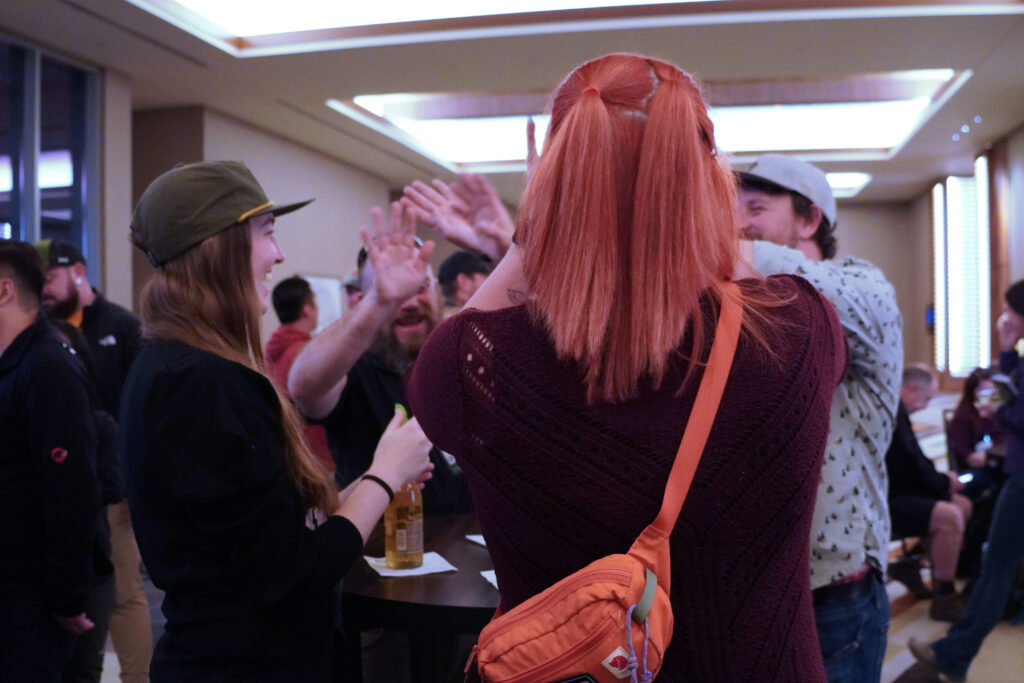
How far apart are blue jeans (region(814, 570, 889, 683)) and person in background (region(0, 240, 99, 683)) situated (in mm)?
1681

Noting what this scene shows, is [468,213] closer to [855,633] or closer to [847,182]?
[855,633]

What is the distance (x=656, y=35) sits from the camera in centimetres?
642

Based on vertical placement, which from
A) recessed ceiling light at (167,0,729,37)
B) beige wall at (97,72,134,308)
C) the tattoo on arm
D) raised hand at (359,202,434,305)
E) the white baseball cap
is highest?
recessed ceiling light at (167,0,729,37)

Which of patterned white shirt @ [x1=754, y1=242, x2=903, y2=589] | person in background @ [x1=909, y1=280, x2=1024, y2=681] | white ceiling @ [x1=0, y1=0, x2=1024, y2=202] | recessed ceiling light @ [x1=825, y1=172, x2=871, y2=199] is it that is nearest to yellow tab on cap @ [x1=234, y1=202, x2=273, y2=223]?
patterned white shirt @ [x1=754, y1=242, x2=903, y2=589]

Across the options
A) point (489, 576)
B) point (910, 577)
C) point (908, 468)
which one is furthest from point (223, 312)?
point (910, 577)

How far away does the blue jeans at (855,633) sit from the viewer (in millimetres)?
1494

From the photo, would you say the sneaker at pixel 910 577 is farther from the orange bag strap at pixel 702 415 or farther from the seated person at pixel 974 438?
the orange bag strap at pixel 702 415

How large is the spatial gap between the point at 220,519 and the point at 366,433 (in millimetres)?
1036

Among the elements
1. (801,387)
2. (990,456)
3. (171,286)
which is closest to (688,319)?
(801,387)

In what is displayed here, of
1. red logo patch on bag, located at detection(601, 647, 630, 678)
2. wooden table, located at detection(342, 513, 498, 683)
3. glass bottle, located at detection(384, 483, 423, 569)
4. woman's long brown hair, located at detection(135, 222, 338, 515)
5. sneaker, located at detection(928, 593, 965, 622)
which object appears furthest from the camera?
sneaker, located at detection(928, 593, 965, 622)

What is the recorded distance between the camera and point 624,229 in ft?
2.91

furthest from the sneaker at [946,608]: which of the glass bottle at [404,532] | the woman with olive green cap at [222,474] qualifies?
the woman with olive green cap at [222,474]

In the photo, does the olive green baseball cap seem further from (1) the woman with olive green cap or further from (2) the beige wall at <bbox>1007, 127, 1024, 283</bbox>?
(2) the beige wall at <bbox>1007, 127, 1024, 283</bbox>

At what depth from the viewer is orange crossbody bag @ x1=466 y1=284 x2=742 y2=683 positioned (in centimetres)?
79
